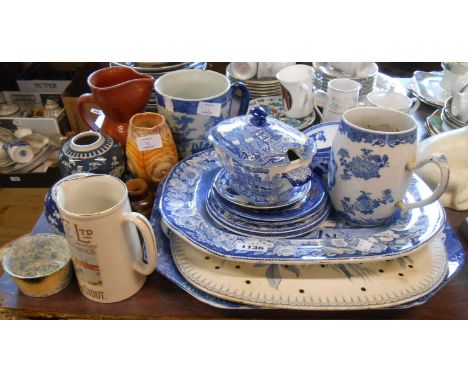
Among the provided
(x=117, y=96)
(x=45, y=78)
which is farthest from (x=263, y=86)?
(x=45, y=78)

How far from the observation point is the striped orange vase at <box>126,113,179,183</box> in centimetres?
74

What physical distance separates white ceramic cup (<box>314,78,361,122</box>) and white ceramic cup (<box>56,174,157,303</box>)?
518mm

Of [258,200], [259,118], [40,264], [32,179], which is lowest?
[32,179]

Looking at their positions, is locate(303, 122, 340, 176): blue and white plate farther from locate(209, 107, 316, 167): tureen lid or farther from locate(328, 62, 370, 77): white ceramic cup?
locate(328, 62, 370, 77): white ceramic cup

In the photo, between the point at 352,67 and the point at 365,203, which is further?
the point at 352,67

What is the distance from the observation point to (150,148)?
75cm

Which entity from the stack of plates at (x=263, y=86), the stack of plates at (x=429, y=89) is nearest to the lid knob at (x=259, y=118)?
the stack of plates at (x=263, y=86)

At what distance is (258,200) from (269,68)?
55cm

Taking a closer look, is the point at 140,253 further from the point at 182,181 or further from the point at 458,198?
the point at 458,198

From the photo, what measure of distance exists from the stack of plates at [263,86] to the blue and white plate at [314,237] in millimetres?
461

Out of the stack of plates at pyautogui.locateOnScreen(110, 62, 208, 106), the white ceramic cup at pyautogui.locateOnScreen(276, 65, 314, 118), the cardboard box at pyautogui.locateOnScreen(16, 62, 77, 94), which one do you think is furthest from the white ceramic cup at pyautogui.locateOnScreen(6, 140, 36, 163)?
the white ceramic cup at pyautogui.locateOnScreen(276, 65, 314, 118)

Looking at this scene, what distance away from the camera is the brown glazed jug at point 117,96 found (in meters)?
0.76

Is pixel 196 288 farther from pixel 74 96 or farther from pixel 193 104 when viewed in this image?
pixel 74 96

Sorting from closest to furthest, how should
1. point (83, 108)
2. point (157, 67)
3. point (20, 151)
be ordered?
1. point (83, 108)
2. point (157, 67)
3. point (20, 151)
